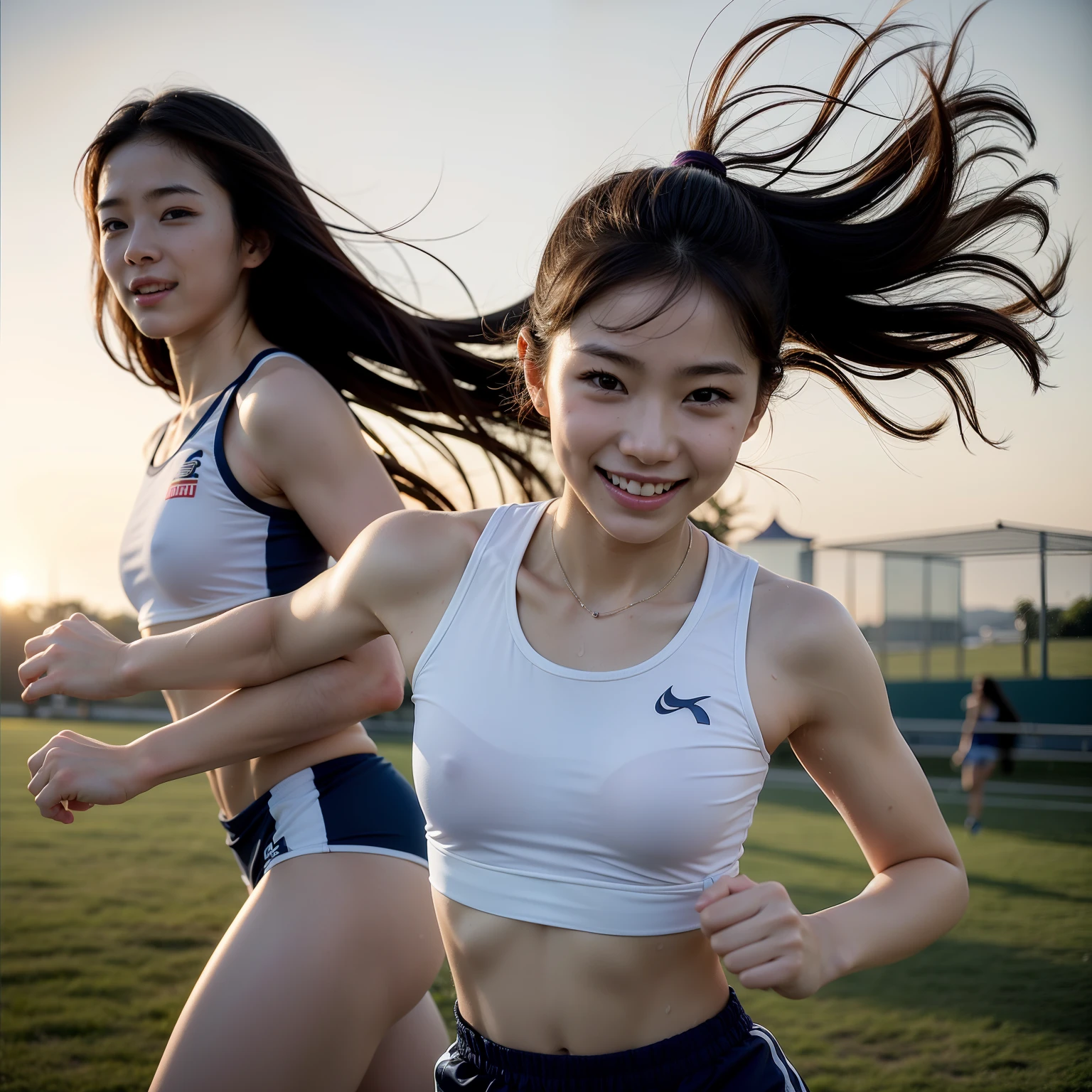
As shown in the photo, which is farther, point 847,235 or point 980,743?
point 980,743

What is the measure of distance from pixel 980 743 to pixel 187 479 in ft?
36.9

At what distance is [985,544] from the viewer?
1923 centimetres

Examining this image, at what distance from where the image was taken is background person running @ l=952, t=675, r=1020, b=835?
37.3ft

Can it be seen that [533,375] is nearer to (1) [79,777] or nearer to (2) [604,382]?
(2) [604,382]

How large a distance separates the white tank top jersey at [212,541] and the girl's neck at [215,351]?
4.2 inches

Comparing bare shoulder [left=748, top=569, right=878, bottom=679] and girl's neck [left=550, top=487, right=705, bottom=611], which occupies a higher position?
girl's neck [left=550, top=487, right=705, bottom=611]

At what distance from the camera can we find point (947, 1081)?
4766mm

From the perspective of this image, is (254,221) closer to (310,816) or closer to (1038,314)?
(310,816)

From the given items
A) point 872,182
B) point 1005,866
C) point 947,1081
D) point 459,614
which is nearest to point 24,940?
point 947,1081

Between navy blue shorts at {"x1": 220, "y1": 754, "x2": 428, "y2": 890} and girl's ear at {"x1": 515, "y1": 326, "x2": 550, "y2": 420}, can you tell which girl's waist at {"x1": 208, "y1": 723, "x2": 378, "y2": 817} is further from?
girl's ear at {"x1": 515, "y1": 326, "x2": 550, "y2": 420}

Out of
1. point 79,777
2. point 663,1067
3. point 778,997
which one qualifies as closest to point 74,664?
point 79,777

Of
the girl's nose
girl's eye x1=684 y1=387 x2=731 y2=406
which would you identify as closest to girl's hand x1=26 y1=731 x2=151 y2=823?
the girl's nose

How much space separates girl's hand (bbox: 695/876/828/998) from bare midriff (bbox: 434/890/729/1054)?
0.23 metres

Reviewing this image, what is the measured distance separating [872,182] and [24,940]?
6.72m
